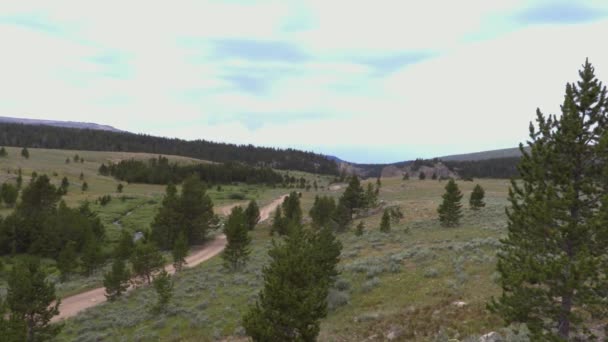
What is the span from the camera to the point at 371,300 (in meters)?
20.8

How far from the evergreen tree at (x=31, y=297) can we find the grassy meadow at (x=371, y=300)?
3.22 m

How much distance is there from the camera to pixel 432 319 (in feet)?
51.0

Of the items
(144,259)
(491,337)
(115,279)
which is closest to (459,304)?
(491,337)

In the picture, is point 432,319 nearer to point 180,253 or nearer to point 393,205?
point 180,253

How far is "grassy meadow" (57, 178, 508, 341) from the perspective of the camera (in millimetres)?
15883

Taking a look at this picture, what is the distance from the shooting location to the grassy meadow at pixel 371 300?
52.1 feet

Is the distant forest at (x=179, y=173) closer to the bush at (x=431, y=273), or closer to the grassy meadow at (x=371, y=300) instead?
the grassy meadow at (x=371, y=300)

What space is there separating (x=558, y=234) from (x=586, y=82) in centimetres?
422

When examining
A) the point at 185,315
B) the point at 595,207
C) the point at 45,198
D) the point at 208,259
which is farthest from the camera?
the point at 45,198

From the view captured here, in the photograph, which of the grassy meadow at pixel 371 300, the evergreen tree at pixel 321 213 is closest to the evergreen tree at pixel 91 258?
the grassy meadow at pixel 371 300

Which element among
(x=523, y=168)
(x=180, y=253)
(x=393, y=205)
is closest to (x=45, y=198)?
(x=180, y=253)

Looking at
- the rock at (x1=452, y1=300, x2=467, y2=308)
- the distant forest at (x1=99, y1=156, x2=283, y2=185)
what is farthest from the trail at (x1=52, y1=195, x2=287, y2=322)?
the distant forest at (x1=99, y1=156, x2=283, y2=185)

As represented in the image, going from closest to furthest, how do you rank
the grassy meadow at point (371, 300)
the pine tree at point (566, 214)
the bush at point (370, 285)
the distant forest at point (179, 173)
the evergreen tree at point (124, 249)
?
the pine tree at point (566, 214)
the grassy meadow at point (371, 300)
the bush at point (370, 285)
the evergreen tree at point (124, 249)
the distant forest at point (179, 173)

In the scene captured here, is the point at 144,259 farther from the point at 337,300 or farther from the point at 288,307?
the point at 288,307
